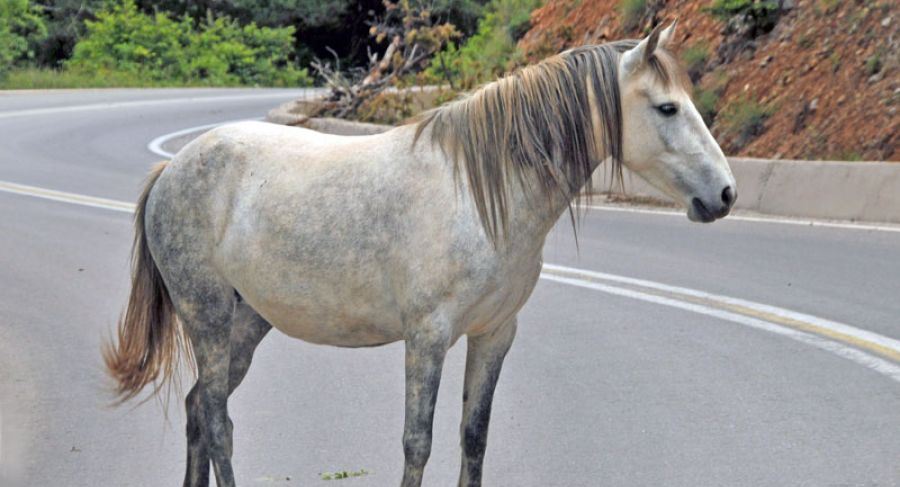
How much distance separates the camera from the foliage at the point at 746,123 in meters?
16.3

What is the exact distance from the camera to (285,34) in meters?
43.6

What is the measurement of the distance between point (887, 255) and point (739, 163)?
10.0 ft

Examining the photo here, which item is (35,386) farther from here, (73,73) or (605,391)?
(73,73)

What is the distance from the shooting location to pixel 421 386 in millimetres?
4914

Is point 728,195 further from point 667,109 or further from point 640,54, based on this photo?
point 640,54

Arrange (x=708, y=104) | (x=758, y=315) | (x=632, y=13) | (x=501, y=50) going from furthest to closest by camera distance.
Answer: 1. (x=501, y=50)
2. (x=632, y=13)
3. (x=708, y=104)
4. (x=758, y=315)

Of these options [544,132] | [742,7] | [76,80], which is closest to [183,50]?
[76,80]

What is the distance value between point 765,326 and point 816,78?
775 cm

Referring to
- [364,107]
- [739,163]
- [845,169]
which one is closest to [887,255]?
[845,169]

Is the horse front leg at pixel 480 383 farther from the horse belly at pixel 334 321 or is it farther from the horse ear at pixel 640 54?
the horse ear at pixel 640 54

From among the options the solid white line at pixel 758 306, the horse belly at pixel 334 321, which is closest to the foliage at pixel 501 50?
the solid white line at pixel 758 306

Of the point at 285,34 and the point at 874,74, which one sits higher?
the point at 874,74

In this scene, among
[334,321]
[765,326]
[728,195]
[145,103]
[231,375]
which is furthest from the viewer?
[145,103]

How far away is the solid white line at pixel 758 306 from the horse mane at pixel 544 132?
13.8 ft
